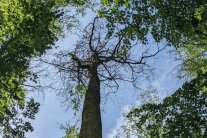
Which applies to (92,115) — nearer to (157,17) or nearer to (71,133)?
(157,17)

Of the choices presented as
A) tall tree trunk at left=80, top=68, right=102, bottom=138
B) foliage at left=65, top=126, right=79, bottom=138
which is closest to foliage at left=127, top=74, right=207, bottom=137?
tall tree trunk at left=80, top=68, right=102, bottom=138

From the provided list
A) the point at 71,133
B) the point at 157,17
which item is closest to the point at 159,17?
the point at 157,17

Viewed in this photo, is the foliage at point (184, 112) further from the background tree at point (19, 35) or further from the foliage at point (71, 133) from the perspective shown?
the foliage at point (71, 133)

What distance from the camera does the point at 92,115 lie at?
10250 mm

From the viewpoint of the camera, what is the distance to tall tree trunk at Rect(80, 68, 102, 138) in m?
9.72

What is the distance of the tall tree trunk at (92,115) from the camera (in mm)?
9718

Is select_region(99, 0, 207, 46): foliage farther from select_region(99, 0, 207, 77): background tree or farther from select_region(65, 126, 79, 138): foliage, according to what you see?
select_region(65, 126, 79, 138): foliage

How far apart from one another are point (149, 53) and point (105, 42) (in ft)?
6.53

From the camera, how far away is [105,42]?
14773 millimetres

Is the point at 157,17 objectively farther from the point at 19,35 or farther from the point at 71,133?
the point at 71,133

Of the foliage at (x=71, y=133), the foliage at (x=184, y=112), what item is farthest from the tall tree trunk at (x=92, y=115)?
the foliage at (x=71, y=133)

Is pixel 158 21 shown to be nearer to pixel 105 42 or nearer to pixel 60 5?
pixel 105 42

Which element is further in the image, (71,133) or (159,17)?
(71,133)

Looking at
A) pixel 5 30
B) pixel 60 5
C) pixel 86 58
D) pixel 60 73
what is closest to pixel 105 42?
pixel 86 58
